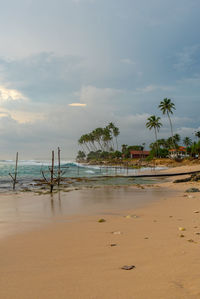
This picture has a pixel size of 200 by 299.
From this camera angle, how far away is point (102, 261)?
4.26 metres

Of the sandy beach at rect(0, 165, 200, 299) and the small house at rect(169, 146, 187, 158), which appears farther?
Result: the small house at rect(169, 146, 187, 158)

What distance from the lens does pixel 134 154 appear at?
121 metres

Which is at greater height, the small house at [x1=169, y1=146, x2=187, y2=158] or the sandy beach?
the small house at [x1=169, y1=146, x2=187, y2=158]

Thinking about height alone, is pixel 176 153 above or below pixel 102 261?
above

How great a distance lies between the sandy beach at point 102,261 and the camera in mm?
3080

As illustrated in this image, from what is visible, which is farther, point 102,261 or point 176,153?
point 176,153

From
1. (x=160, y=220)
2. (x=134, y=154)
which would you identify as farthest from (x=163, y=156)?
(x=160, y=220)

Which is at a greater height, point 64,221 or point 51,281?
point 51,281

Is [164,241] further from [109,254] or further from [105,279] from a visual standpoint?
[105,279]

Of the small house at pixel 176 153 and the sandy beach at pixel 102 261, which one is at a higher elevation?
the small house at pixel 176 153

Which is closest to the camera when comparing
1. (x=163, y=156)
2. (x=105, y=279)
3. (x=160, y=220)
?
(x=105, y=279)

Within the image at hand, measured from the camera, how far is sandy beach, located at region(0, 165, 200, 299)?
121 inches

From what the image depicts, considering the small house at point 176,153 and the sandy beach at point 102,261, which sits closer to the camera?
the sandy beach at point 102,261

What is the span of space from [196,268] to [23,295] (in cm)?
268
